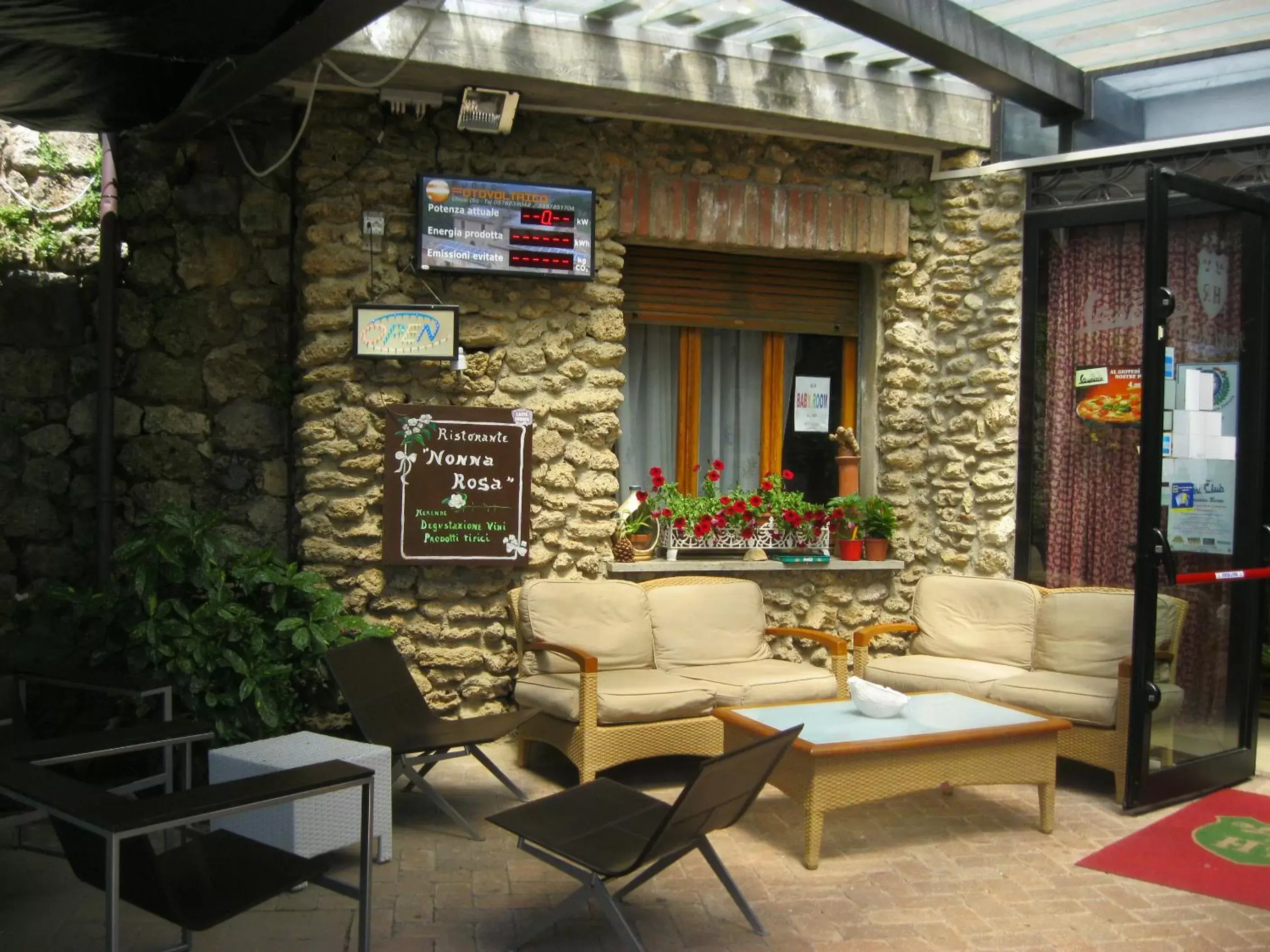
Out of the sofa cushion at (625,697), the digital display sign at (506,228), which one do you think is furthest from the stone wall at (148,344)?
the sofa cushion at (625,697)

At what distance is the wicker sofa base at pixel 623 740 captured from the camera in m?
4.67

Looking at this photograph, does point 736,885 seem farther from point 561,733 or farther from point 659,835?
point 561,733

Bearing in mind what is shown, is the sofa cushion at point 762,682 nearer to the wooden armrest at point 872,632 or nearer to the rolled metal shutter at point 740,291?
the wooden armrest at point 872,632

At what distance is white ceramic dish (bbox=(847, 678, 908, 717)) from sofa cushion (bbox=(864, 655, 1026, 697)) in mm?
935

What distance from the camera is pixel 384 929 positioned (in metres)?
3.40

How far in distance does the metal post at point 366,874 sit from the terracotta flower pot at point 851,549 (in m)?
3.66

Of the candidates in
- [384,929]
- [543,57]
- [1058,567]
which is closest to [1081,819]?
[1058,567]

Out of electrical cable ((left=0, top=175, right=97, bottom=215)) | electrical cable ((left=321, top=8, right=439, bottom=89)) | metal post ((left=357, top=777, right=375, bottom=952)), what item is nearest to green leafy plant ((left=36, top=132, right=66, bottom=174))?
electrical cable ((left=0, top=175, right=97, bottom=215))

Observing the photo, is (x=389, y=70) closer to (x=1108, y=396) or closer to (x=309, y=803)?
(x=309, y=803)

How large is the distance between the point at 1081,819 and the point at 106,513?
4.28 metres

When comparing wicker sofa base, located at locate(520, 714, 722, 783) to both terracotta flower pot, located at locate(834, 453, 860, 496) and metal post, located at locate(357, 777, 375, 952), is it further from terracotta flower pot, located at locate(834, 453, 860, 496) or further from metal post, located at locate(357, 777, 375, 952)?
terracotta flower pot, located at locate(834, 453, 860, 496)

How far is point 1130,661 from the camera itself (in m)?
4.74

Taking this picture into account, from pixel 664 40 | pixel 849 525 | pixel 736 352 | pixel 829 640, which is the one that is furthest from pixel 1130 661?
pixel 664 40

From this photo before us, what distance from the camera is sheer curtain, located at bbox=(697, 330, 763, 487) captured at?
20.8 ft
